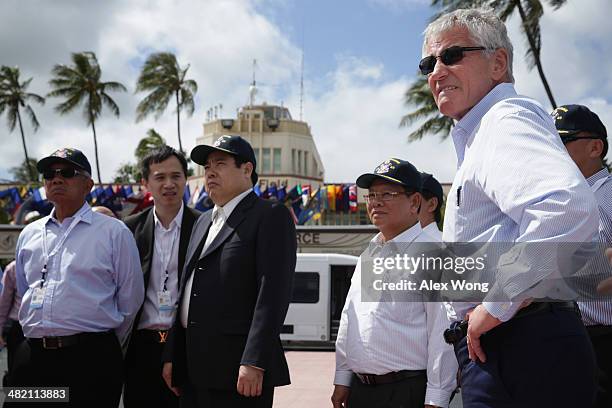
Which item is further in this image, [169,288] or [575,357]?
[169,288]

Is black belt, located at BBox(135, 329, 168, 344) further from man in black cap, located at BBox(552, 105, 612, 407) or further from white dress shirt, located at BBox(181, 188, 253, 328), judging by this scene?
man in black cap, located at BBox(552, 105, 612, 407)

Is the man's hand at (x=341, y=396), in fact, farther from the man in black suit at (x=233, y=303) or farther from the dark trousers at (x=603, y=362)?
the dark trousers at (x=603, y=362)

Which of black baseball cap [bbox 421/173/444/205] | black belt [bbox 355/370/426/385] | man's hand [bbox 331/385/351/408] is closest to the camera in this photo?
black belt [bbox 355/370/426/385]

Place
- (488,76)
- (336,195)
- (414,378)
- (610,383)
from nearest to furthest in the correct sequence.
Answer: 1. (488,76)
2. (610,383)
3. (414,378)
4. (336,195)

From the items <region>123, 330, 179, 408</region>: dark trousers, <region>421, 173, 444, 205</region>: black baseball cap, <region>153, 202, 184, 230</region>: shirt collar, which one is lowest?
<region>123, 330, 179, 408</region>: dark trousers

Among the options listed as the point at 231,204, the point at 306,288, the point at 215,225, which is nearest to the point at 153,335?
the point at 215,225

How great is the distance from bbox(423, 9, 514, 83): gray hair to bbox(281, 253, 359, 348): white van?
1728cm

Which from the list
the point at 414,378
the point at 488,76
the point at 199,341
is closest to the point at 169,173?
the point at 199,341

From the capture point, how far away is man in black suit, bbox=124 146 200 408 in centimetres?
408

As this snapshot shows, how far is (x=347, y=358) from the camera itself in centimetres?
341

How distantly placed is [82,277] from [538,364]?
292cm

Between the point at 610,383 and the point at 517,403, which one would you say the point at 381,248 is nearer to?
the point at 610,383

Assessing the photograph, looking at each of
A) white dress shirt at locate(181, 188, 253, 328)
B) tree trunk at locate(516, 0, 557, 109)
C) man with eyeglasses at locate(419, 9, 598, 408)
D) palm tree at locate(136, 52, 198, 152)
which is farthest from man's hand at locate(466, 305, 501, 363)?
palm tree at locate(136, 52, 198, 152)

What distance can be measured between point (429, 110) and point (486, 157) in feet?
119
